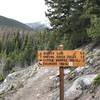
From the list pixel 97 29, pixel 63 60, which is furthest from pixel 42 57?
pixel 97 29

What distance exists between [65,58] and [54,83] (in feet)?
31.7

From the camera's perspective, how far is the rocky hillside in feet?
58.0

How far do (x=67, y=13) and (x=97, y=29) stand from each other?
22.1 feet

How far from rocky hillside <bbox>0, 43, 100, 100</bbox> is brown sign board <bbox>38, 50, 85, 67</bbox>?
16.7 feet

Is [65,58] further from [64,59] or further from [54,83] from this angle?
[54,83]

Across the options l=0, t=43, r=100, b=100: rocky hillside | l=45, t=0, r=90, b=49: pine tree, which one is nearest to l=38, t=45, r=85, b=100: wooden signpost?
l=0, t=43, r=100, b=100: rocky hillside

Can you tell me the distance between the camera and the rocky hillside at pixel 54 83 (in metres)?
17.7

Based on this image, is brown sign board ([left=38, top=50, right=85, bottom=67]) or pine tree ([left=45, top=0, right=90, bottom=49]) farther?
pine tree ([left=45, top=0, right=90, bottom=49])

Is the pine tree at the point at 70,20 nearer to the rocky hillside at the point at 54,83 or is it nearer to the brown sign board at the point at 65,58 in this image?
the rocky hillside at the point at 54,83

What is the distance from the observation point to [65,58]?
11391mm

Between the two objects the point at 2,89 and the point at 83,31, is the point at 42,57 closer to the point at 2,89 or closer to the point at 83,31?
the point at 2,89

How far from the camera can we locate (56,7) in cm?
3095

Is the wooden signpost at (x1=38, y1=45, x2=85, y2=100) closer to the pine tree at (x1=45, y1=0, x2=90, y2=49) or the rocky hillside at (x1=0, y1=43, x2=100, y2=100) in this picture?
the rocky hillside at (x1=0, y1=43, x2=100, y2=100)

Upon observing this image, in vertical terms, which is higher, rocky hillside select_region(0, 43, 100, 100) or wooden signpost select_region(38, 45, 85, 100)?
wooden signpost select_region(38, 45, 85, 100)
